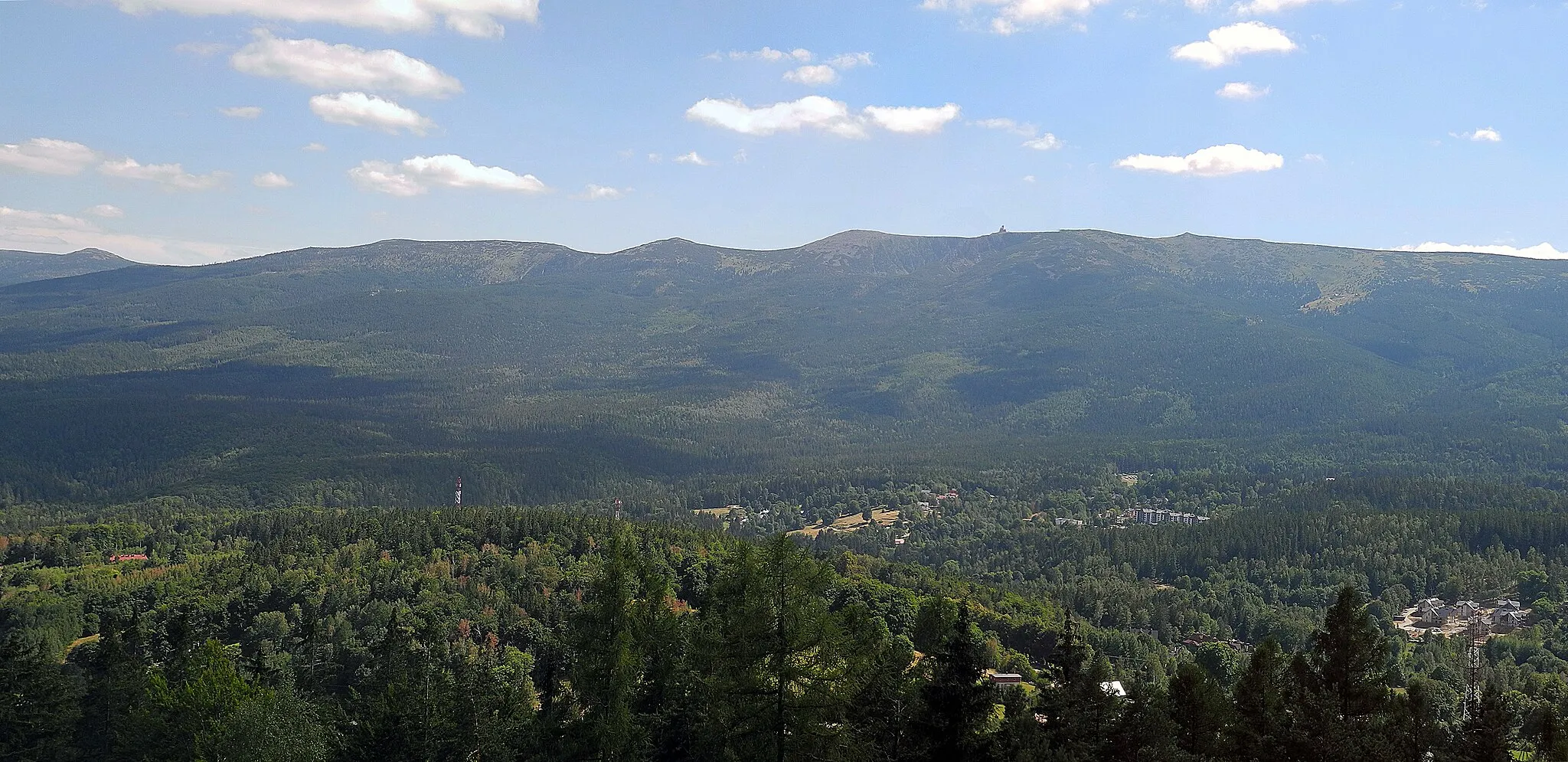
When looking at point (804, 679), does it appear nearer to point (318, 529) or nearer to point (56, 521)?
point (318, 529)

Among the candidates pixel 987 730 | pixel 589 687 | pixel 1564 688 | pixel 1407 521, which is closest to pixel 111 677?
pixel 589 687

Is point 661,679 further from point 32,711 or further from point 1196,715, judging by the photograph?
point 32,711

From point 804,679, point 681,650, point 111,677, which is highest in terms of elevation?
point 804,679

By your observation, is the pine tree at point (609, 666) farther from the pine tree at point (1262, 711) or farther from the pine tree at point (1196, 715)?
the pine tree at point (1262, 711)

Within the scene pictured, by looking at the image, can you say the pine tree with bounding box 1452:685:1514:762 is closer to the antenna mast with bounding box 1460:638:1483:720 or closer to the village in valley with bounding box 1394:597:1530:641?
the antenna mast with bounding box 1460:638:1483:720

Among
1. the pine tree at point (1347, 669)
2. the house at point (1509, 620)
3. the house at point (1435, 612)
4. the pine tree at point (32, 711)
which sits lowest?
the house at point (1435, 612)

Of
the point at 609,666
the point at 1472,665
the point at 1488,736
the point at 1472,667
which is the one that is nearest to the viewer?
the point at 1488,736

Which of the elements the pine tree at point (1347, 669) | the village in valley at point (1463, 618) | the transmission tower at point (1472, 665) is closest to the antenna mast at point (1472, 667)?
the transmission tower at point (1472, 665)

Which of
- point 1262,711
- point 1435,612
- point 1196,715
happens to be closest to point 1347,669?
point 1262,711

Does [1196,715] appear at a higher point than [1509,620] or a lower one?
higher

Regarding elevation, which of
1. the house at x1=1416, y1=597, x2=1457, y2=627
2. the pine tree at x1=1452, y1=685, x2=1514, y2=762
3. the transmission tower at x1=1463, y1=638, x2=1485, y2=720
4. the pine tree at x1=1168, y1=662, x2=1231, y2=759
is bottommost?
the house at x1=1416, y1=597, x2=1457, y2=627

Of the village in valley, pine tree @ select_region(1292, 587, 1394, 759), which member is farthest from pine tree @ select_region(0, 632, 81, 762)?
the village in valley
